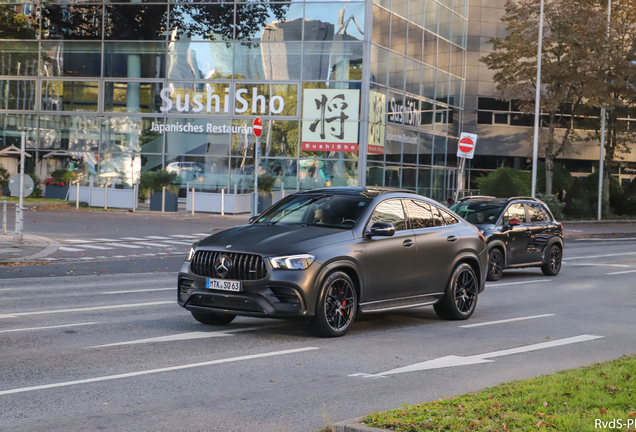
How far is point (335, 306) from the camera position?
9586 mm

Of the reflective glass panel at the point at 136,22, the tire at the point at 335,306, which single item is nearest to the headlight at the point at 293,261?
the tire at the point at 335,306

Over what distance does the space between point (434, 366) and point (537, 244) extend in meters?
10.8

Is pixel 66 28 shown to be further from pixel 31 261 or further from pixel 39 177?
pixel 31 261

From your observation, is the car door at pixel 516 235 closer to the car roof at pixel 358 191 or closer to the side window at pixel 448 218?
the side window at pixel 448 218

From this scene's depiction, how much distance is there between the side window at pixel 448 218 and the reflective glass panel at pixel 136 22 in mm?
31078

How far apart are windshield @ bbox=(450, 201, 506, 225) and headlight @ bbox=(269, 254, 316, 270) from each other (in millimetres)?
9015

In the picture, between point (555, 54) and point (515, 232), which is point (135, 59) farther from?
point (515, 232)

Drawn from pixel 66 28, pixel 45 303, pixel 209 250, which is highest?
pixel 66 28

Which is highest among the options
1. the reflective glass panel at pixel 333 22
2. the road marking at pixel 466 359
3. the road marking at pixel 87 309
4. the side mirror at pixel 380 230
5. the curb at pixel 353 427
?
the reflective glass panel at pixel 333 22

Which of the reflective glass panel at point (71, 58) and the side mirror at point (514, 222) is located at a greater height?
the reflective glass panel at point (71, 58)

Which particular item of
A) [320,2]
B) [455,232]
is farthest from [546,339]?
[320,2]

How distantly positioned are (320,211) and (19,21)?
1411 inches

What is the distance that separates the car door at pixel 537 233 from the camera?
18.3m

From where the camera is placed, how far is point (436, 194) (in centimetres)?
4644
